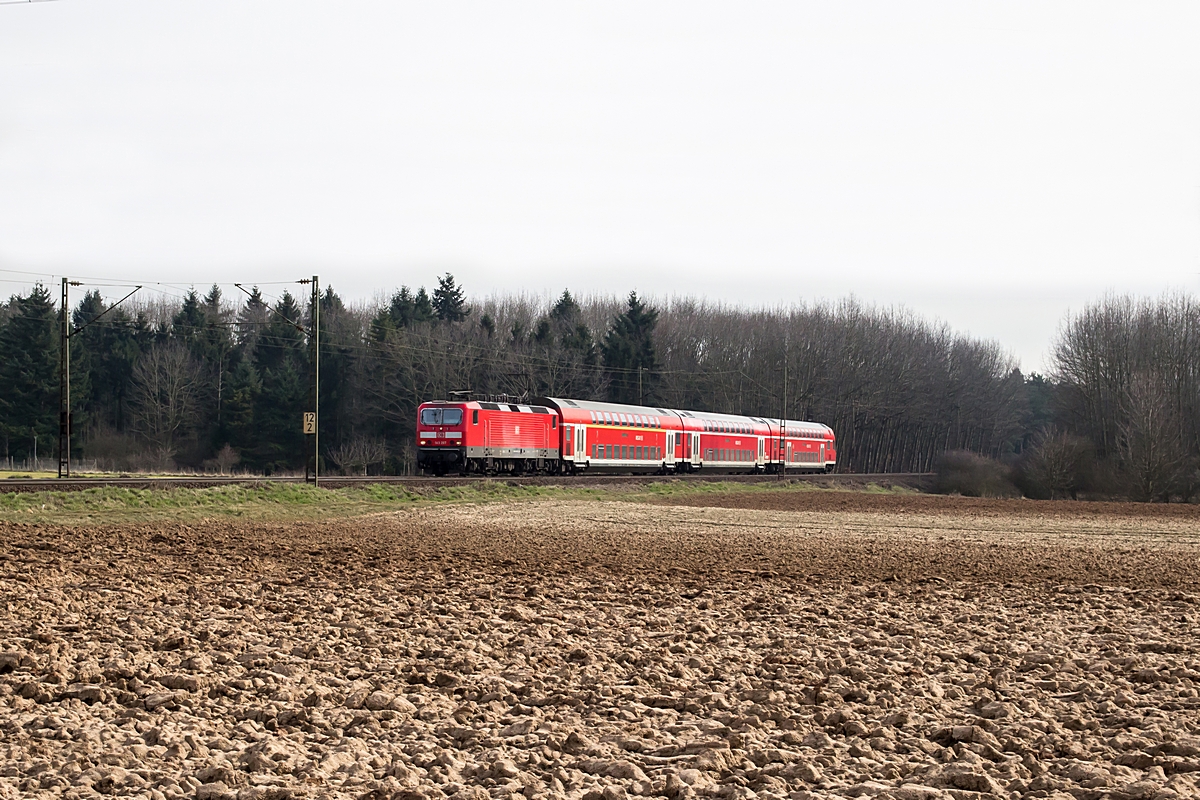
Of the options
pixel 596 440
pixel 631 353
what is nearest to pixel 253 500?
pixel 596 440

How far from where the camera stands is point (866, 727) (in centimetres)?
847

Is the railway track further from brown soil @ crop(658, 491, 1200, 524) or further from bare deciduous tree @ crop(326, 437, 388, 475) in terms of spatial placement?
bare deciduous tree @ crop(326, 437, 388, 475)

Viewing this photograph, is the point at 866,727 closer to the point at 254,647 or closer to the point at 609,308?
the point at 254,647

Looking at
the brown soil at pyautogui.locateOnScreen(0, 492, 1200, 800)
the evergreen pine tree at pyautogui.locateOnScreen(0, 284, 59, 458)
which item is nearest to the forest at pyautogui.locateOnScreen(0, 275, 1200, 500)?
the evergreen pine tree at pyautogui.locateOnScreen(0, 284, 59, 458)

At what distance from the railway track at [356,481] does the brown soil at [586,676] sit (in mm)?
12034

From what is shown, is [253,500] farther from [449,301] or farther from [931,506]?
[449,301]

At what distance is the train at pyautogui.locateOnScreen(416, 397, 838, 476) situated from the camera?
4691 cm

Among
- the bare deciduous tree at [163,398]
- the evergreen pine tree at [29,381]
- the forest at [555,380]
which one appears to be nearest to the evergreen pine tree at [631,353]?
the forest at [555,380]

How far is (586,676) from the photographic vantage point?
33.2 ft

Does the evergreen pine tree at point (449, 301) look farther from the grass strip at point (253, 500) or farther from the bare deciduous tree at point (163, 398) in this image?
the grass strip at point (253, 500)

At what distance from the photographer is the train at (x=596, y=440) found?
4691cm

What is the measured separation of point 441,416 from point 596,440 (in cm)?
1063

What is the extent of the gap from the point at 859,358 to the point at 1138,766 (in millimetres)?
99842

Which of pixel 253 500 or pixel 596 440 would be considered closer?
pixel 253 500
